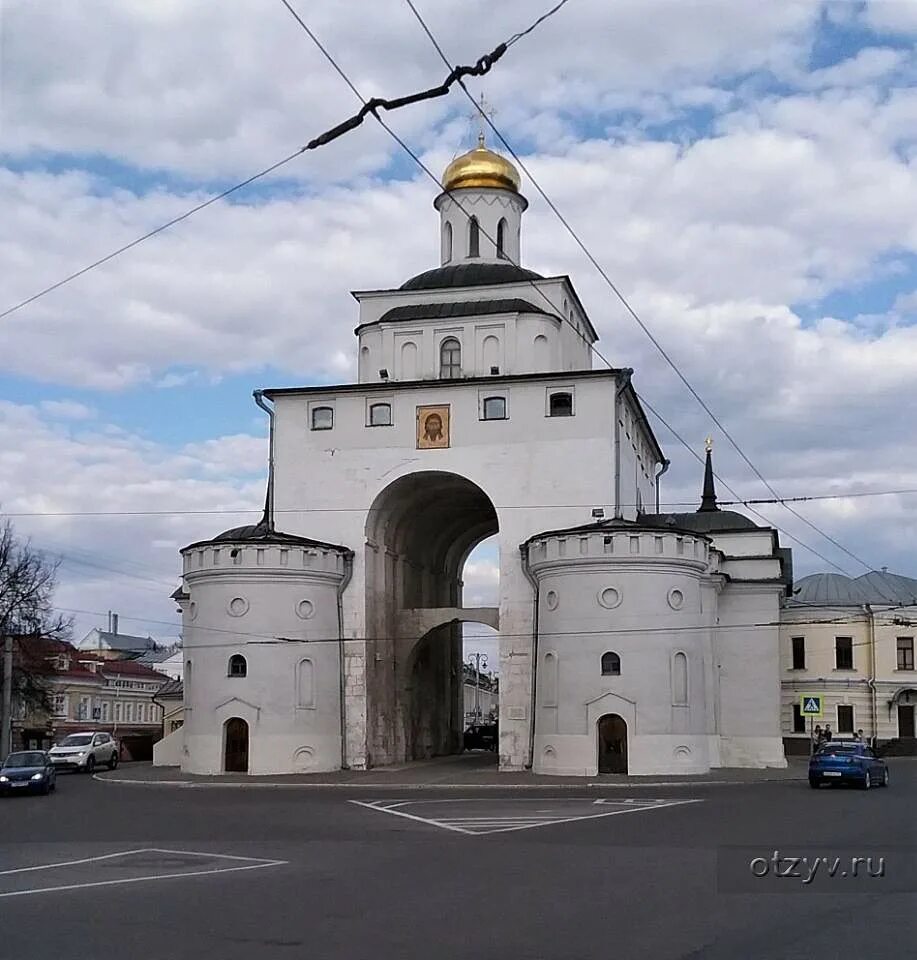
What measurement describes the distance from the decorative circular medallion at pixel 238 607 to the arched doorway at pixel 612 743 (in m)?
10.5

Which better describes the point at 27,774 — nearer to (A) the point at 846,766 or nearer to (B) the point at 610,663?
(B) the point at 610,663

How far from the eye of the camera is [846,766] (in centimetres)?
2838

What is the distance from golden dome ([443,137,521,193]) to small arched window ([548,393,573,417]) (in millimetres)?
11041

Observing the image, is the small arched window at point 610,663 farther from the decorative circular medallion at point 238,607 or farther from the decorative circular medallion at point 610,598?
the decorative circular medallion at point 238,607

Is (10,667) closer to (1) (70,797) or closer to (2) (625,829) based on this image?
(1) (70,797)

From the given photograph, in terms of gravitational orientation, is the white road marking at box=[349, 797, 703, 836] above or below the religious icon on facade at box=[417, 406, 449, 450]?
below

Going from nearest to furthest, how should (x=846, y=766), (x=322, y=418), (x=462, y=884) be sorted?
(x=462, y=884) < (x=846, y=766) < (x=322, y=418)

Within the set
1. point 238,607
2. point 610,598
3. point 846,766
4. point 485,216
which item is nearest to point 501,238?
point 485,216

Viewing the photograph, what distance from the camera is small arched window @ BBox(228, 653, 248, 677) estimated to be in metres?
36.5

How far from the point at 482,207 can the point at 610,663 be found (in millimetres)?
19047

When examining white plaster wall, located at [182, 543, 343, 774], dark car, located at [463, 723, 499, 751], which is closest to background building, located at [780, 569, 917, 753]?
dark car, located at [463, 723, 499, 751]

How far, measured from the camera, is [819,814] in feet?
67.1

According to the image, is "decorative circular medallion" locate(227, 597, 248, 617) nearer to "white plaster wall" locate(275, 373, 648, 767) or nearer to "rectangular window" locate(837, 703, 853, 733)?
"white plaster wall" locate(275, 373, 648, 767)

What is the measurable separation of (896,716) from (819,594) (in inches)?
366
